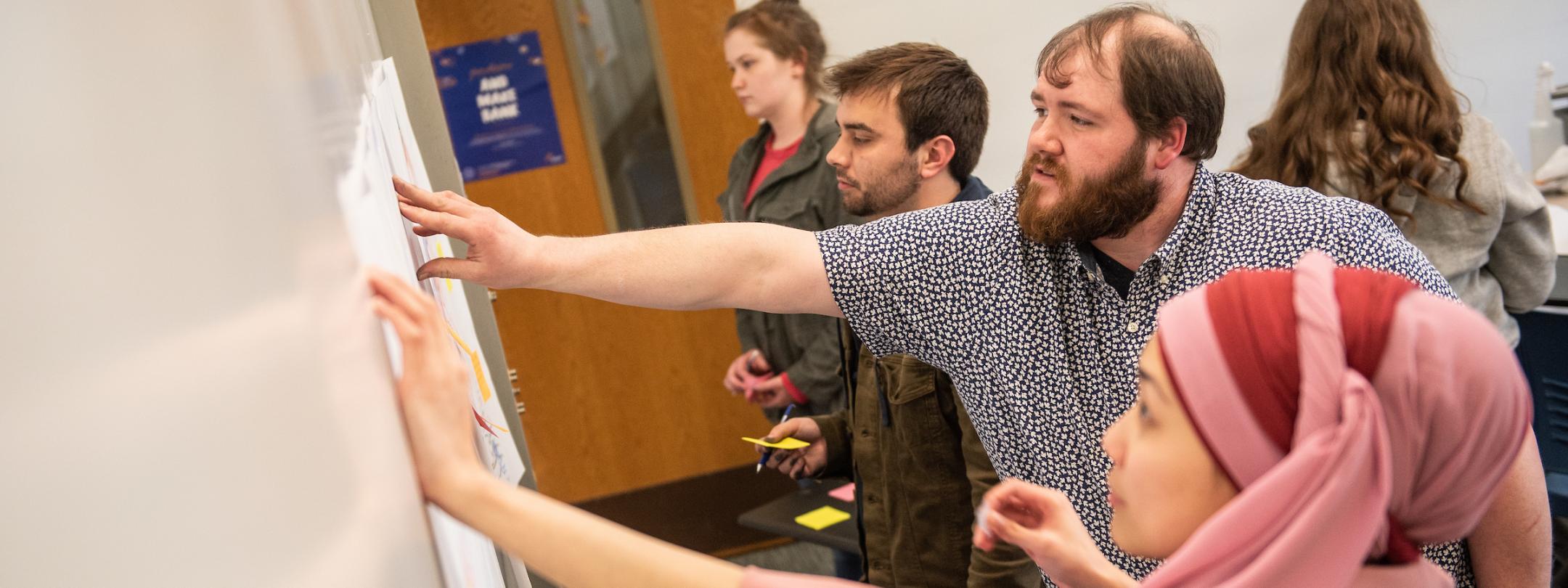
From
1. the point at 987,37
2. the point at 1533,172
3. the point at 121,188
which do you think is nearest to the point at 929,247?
the point at 121,188

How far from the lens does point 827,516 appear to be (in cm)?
249

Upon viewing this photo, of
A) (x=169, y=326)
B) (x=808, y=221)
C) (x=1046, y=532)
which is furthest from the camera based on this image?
(x=808, y=221)

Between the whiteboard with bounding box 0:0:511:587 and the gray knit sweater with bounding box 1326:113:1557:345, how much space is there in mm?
2302

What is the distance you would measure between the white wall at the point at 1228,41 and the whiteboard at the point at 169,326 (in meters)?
3.65

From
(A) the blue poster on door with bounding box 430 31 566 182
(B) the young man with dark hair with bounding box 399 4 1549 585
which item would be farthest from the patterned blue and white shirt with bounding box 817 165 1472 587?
(A) the blue poster on door with bounding box 430 31 566 182

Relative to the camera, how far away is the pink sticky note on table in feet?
8.67

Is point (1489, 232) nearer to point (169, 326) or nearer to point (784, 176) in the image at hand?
point (784, 176)

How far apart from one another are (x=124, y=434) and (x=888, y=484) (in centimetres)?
178

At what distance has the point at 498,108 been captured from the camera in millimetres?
3803

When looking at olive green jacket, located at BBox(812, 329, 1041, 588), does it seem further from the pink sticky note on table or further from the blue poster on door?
the blue poster on door

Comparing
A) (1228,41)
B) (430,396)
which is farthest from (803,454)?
(1228,41)

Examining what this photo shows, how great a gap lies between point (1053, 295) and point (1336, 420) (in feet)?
2.32

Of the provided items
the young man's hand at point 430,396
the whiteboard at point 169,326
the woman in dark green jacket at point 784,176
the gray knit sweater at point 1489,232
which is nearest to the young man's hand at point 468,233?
the young man's hand at point 430,396

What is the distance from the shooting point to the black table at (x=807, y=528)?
Result: 2320 millimetres
